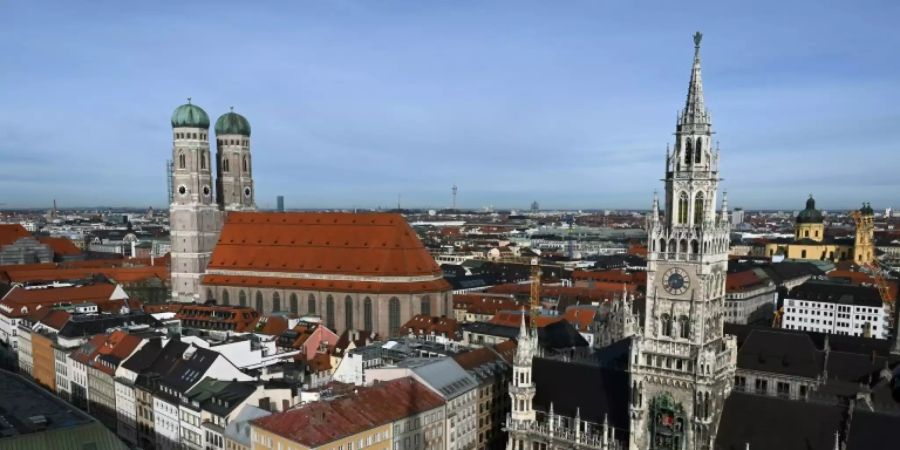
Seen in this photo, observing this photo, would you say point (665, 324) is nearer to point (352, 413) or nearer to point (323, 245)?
point (352, 413)

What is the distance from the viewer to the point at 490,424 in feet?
258

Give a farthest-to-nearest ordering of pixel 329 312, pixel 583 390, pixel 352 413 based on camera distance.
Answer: pixel 329 312, pixel 583 390, pixel 352 413

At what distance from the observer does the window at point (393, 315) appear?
116188 millimetres

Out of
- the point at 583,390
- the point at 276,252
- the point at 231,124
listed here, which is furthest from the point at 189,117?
the point at 583,390

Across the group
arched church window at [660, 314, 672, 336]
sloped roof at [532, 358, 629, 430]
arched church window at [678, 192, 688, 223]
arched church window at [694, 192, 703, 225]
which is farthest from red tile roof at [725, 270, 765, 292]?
arched church window at [678, 192, 688, 223]

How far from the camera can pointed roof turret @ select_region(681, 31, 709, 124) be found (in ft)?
171

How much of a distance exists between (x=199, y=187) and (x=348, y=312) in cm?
3823

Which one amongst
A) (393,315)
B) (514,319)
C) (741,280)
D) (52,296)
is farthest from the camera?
(741,280)

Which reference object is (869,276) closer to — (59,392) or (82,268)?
(59,392)

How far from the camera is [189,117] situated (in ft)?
420

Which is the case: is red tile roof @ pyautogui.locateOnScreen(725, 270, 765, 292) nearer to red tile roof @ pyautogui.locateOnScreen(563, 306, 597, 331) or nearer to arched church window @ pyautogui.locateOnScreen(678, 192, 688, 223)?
red tile roof @ pyautogui.locateOnScreen(563, 306, 597, 331)

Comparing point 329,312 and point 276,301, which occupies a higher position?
point 276,301

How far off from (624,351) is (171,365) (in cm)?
5068

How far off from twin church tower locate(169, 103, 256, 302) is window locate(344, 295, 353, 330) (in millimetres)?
33349
